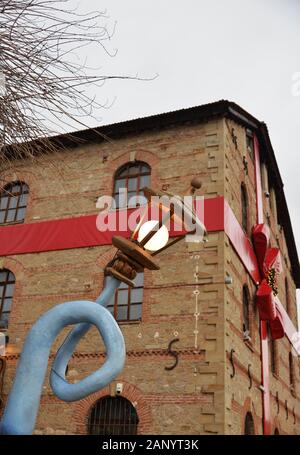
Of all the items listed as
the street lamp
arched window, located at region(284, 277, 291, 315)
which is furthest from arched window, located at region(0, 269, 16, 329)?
arched window, located at region(284, 277, 291, 315)

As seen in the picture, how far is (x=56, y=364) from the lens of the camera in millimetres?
3000

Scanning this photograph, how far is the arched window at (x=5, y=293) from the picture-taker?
12.4 metres

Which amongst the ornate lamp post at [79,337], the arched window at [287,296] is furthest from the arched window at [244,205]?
the ornate lamp post at [79,337]

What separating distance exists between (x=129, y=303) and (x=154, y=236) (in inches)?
312

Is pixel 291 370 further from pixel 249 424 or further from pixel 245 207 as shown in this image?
pixel 245 207

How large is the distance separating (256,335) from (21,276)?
649 centimetres

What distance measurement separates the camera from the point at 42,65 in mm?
3555

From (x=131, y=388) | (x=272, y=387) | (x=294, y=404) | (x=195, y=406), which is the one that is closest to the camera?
(x=195, y=406)

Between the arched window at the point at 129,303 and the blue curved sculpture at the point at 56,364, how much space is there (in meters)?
7.86

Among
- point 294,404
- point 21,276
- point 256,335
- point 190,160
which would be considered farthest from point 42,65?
point 294,404

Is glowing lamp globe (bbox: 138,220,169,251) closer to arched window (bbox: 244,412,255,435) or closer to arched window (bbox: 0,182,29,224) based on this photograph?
arched window (bbox: 244,412,255,435)

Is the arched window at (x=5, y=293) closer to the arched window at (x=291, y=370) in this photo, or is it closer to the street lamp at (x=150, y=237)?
the street lamp at (x=150, y=237)

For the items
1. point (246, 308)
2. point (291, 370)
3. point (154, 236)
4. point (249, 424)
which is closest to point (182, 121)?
point (246, 308)

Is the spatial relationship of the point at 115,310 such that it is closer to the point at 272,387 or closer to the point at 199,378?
the point at 199,378
